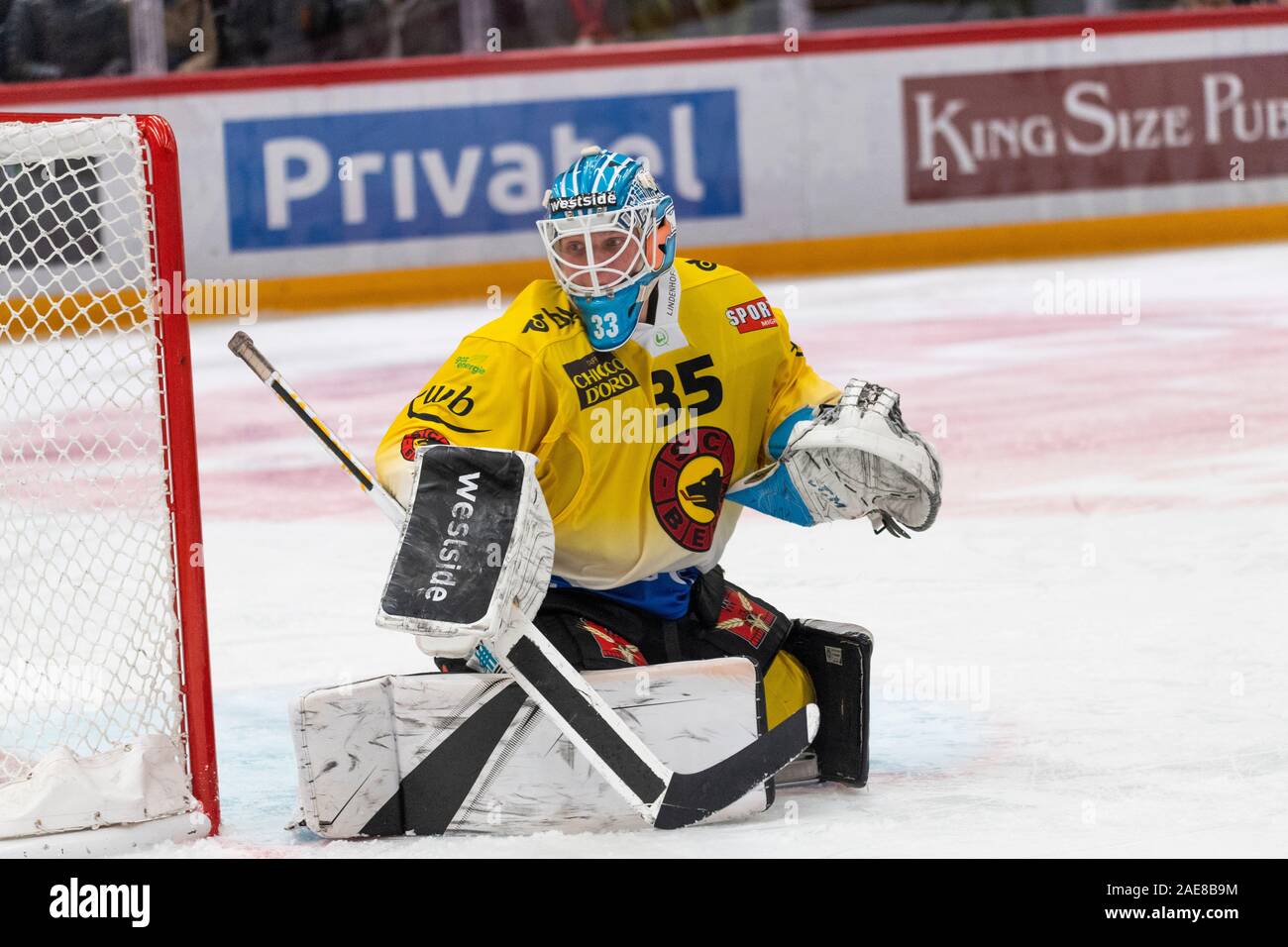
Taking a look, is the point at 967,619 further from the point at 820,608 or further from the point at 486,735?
the point at 486,735

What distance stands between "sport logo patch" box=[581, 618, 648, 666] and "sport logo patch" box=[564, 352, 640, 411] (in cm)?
34

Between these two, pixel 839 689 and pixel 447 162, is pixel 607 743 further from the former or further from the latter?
pixel 447 162

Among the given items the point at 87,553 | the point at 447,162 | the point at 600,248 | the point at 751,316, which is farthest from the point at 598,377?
the point at 447,162

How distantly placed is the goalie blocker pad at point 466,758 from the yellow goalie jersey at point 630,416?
0.22 meters

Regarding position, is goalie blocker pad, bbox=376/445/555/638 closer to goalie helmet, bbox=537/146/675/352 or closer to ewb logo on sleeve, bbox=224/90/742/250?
goalie helmet, bbox=537/146/675/352

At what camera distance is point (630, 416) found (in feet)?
9.30

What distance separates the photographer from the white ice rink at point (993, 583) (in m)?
2.74

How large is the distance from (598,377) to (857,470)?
0.41 metres

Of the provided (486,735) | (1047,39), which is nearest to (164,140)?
(486,735)

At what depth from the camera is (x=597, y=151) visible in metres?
2.87

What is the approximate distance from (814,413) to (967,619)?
1139 millimetres

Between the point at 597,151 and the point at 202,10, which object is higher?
the point at 202,10

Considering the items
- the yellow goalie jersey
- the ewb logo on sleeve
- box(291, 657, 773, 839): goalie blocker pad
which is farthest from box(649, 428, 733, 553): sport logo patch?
the ewb logo on sleeve

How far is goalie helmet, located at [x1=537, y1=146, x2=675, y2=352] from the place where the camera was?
2756 mm
